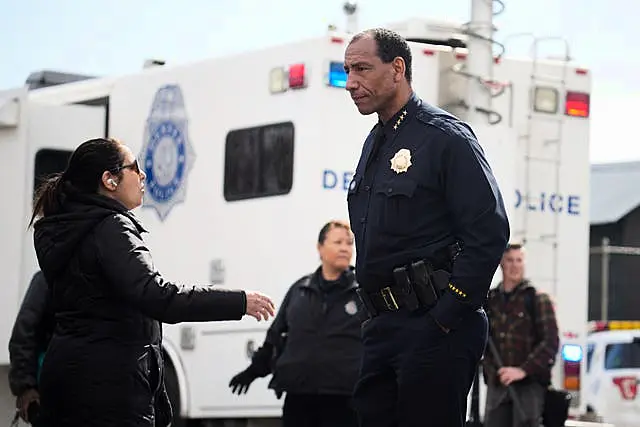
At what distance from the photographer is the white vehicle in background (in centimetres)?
1927

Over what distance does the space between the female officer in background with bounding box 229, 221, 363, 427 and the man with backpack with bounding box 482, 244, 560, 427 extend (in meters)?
1.61

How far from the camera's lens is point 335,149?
1091 centimetres

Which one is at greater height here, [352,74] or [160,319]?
[352,74]

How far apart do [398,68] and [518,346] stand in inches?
183

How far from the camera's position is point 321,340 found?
8867 millimetres

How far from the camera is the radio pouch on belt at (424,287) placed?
571cm

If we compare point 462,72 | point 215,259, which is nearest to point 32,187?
point 215,259

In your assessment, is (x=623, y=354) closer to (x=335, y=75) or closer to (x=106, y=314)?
(x=335, y=75)

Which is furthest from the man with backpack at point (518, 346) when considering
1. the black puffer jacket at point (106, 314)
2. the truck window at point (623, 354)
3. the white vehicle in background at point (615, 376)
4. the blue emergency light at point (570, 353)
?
the truck window at point (623, 354)

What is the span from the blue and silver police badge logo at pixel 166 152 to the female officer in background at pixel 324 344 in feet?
9.50

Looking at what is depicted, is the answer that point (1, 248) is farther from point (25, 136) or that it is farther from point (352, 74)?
point (352, 74)

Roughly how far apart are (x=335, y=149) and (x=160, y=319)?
515cm

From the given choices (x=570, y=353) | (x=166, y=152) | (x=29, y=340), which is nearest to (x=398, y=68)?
(x=29, y=340)

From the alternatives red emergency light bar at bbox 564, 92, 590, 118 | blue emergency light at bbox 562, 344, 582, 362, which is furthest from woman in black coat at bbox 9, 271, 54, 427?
red emergency light bar at bbox 564, 92, 590, 118
